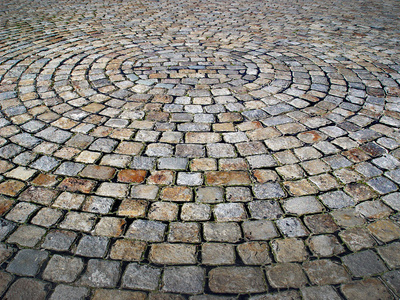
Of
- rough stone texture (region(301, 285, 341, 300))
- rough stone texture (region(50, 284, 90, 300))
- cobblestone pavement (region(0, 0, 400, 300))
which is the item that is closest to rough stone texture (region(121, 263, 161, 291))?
cobblestone pavement (region(0, 0, 400, 300))

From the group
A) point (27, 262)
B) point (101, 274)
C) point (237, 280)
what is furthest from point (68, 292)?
point (237, 280)

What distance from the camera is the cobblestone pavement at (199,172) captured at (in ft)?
6.59

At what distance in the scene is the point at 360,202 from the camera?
254cm

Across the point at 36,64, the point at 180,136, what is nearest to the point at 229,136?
the point at 180,136

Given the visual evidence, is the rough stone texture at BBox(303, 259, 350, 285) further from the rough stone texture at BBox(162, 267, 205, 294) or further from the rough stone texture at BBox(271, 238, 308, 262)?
the rough stone texture at BBox(162, 267, 205, 294)

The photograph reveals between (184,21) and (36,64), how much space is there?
3.93m

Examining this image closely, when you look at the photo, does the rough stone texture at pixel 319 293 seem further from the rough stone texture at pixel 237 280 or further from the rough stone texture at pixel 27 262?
the rough stone texture at pixel 27 262

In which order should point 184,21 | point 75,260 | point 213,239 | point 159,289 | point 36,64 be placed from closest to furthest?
point 159,289 < point 75,260 < point 213,239 < point 36,64 < point 184,21

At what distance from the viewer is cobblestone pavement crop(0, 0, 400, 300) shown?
201 centimetres

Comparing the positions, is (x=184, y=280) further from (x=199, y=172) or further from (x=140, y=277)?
(x=199, y=172)

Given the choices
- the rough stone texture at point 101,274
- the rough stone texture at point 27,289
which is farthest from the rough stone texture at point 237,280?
the rough stone texture at point 27,289

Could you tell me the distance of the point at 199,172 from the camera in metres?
2.86

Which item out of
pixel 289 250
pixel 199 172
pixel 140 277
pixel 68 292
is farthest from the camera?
pixel 199 172

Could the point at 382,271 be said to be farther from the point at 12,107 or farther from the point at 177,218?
the point at 12,107
